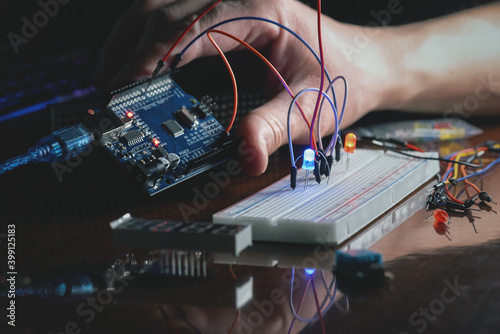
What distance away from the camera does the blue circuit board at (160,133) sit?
3.46 feet

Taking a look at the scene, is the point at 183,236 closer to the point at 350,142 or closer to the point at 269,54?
→ the point at 350,142

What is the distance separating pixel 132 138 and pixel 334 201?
0.39 metres

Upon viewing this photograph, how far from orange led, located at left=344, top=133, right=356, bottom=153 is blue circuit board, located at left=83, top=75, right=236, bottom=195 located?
239 mm

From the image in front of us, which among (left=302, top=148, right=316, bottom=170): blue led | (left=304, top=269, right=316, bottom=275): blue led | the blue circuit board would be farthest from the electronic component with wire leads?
(left=302, top=148, right=316, bottom=170): blue led

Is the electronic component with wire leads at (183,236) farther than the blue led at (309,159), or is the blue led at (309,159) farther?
the blue led at (309,159)

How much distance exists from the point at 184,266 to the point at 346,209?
0.91 feet

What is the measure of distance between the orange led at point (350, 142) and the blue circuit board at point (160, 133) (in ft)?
0.78

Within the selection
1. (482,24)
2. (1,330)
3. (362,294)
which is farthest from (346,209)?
(482,24)

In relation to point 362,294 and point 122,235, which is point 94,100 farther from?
point 362,294

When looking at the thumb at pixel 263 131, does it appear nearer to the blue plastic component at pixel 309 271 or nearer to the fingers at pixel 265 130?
the fingers at pixel 265 130

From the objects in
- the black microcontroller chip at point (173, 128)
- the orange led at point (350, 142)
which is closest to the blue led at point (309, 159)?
the orange led at point (350, 142)

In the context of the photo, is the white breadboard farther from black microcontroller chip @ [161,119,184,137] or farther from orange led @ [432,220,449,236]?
black microcontroller chip @ [161,119,184,137]

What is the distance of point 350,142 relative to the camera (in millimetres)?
1196

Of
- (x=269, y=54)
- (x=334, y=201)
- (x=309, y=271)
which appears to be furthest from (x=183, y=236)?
(x=269, y=54)
